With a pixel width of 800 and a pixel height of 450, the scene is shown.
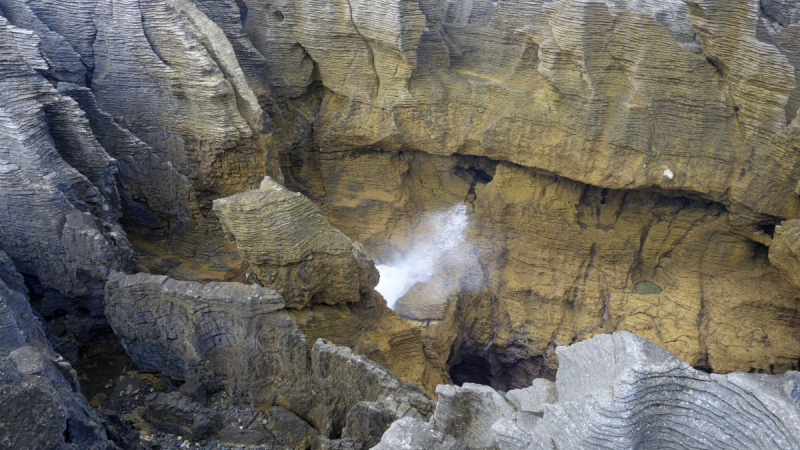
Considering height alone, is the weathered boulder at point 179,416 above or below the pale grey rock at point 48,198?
below

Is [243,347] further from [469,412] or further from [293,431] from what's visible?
[469,412]

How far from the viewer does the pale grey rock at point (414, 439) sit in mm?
5027

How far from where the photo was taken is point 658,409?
4.34 m

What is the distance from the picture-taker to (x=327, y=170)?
13.1m

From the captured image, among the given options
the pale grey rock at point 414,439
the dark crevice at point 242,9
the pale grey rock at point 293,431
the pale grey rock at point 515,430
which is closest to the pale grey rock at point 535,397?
the pale grey rock at point 515,430

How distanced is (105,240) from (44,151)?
1344 millimetres

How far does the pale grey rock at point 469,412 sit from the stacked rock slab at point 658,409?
0.71 meters

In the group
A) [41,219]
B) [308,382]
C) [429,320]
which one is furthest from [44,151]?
[429,320]

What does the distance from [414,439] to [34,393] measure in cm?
318

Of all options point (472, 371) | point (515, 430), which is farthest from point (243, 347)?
point (472, 371)

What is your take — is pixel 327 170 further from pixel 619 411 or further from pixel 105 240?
pixel 619 411

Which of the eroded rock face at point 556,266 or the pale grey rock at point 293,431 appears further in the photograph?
the eroded rock face at point 556,266

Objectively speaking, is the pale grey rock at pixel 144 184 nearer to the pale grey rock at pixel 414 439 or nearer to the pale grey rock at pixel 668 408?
the pale grey rock at pixel 414 439

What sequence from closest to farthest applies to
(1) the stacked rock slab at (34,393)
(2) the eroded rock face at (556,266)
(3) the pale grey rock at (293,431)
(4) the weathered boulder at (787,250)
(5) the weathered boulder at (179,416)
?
(1) the stacked rock slab at (34,393) < (3) the pale grey rock at (293,431) < (5) the weathered boulder at (179,416) < (4) the weathered boulder at (787,250) < (2) the eroded rock face at (556,266)
